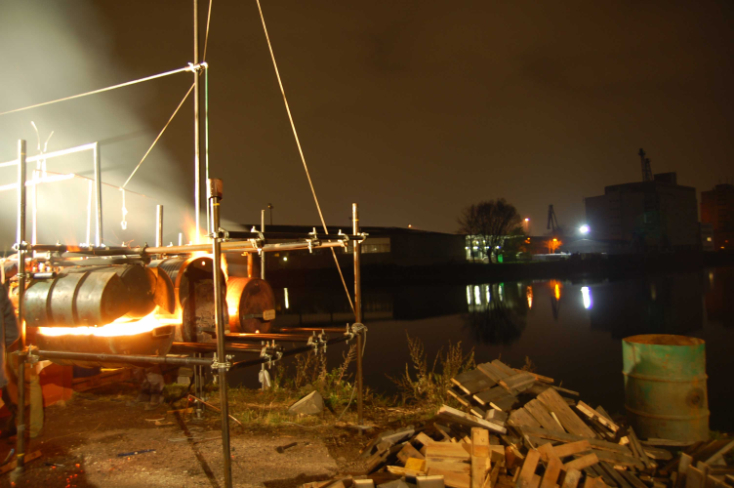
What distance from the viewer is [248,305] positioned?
17.7ft

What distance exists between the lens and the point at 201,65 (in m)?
4.52

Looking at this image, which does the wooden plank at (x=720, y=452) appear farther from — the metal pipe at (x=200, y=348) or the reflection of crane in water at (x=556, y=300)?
the reflection of crane in water at (x=556, y=300)

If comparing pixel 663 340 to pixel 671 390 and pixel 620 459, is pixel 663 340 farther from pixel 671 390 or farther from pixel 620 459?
pixel 620 459

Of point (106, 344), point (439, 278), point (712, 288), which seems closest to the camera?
point (106, 344)

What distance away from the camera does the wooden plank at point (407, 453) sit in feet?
14.3

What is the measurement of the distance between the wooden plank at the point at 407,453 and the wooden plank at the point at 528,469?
2.92ft

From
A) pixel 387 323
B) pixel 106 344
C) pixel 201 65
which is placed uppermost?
pixel 201 65

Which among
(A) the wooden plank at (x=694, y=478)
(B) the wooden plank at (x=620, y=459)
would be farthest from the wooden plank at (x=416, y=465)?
(A) the wooden plank at (x=694, y=478)

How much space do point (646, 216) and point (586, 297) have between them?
62950mm

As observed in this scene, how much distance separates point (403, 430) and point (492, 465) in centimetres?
109

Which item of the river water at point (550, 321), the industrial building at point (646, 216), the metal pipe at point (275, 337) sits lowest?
the river water at point (550, 321)

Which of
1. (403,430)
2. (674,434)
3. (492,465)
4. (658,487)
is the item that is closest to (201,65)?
(403,430)

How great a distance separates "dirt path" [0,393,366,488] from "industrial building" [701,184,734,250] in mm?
146079

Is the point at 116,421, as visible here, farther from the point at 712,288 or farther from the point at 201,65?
the point at 712,288
